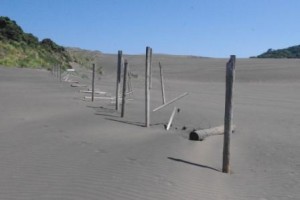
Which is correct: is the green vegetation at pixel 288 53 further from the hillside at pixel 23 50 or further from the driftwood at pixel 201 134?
the driftwood at pixel 201 134

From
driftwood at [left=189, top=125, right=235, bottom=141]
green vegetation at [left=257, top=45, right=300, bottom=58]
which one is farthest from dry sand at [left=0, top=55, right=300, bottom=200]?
green vegetation at [left=257, top=45, right=300, bottom=58]

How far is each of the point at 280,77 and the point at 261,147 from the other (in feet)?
107

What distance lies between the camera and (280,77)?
43.4 meters

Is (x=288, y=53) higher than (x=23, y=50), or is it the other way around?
(x=288, y=53)

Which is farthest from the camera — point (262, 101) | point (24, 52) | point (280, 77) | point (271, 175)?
point (24, 52)

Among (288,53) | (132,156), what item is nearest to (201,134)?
(132,156)

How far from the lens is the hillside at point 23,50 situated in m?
44.4

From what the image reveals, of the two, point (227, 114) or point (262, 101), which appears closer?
point (227, 114)

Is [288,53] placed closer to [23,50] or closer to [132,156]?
[23,50]

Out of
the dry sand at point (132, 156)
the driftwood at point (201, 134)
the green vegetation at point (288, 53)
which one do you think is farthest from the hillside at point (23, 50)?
the green vegetation at point (288, 53)

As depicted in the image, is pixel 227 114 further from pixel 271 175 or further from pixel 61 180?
pixel 61 180

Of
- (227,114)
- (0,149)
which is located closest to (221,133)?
(227,114)

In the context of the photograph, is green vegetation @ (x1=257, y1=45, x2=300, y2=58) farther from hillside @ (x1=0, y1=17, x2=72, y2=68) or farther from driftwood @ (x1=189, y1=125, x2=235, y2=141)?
driftwood @ (x1=189, y1=125, x2=235, y2=141)

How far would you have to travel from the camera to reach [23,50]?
47.2 meters
